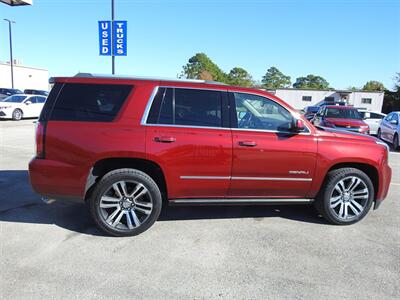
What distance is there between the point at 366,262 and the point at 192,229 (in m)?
2.01

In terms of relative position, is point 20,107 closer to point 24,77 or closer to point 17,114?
point 17,114

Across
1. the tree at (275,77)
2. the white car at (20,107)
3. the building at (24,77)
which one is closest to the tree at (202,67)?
the tree at (275,77)

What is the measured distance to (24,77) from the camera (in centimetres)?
4934

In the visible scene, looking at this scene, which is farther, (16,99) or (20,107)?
(16,99)

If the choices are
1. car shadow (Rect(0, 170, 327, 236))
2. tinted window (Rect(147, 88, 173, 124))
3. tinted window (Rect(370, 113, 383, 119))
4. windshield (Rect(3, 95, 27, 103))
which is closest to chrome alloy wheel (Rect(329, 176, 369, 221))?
car shadow (Rect(0, 170, 327, 236))

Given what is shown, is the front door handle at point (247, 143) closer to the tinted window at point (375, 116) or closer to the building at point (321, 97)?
the tinted window at point (375, 116)

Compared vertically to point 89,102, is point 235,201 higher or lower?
lower

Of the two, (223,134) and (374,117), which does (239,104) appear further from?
(374,117)

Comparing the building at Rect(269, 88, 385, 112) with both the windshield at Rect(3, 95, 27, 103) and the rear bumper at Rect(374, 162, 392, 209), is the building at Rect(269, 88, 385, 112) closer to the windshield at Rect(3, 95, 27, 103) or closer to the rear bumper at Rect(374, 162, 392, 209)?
the windshield at Rect(3, 95, 27, 103)

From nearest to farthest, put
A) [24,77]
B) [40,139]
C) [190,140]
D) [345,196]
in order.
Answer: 1. [40,139]
2. [190,140]
3. [345,196]
4. [24,77]

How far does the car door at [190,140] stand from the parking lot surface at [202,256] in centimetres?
64

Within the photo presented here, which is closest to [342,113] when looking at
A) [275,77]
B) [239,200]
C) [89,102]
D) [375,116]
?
[375,116]

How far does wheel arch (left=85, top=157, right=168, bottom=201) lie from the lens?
3977 millimetres

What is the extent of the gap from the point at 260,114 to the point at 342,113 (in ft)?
36.8
